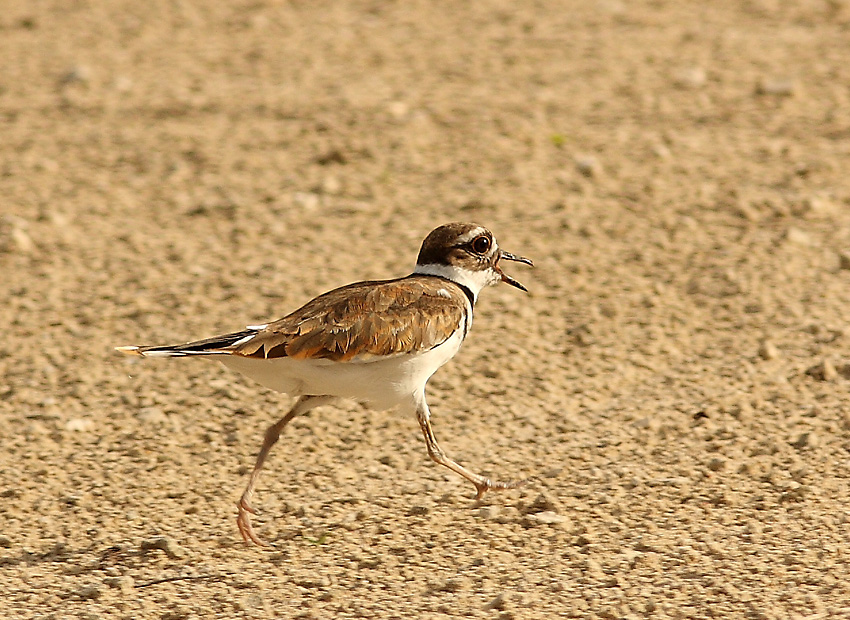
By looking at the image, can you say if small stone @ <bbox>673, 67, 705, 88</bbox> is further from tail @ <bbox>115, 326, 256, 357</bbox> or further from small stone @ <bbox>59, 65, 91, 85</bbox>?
tail @ <bbox>115, 326, 256, 357</bbox>

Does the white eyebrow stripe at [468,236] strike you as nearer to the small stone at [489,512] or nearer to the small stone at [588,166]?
the small stone at [489,512]

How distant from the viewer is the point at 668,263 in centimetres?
741

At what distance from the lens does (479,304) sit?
23.8 ft

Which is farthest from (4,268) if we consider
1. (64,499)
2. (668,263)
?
(668,263)

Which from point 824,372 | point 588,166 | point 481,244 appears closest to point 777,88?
point 588,166

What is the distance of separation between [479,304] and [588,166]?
1.82 metres

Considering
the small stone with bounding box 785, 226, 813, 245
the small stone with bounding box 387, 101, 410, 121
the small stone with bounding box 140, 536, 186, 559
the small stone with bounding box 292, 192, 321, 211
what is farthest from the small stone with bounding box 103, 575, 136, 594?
the small stone with bounding box 387, 101, 410, 121

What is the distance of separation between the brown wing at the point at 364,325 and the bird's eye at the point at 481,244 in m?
0.38

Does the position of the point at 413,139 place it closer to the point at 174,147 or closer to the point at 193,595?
the point at 174,147

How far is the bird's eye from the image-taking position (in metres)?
5.62

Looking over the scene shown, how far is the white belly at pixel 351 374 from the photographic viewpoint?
4.92 meters

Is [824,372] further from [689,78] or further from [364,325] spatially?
[689,78]

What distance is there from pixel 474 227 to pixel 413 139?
3.63 meters

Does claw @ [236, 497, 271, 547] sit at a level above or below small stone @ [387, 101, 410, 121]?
below
